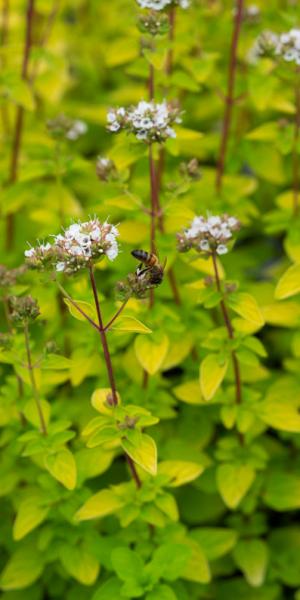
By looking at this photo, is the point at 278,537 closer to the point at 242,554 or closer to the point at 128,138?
the point at 242,554

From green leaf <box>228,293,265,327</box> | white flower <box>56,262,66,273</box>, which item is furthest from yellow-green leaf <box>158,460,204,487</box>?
white flower <box>56,262,66,273</box>

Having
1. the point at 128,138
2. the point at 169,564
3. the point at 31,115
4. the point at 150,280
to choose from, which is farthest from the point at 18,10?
the point at 169,564

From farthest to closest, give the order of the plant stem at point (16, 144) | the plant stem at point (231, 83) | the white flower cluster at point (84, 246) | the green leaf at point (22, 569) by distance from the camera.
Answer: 1. the plant stem at point (16, 144)
2. the plant stem at point (231, 83)
3. the green leaf at point (22, 569)
4. the white flower cluster at point (84, 246)

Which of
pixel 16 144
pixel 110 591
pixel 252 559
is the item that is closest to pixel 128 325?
pixel 110 591

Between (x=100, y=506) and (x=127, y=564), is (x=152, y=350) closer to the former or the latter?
(x=100, y=506)

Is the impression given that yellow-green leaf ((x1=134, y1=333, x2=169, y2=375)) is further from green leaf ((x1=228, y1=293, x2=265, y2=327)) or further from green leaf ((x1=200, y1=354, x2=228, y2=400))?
green leaf ((x1=228, y1=293, x2=265, y2=327))

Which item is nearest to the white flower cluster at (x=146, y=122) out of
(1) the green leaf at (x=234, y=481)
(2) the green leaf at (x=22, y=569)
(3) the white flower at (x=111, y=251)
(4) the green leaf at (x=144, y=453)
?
(3) the white flower at (x=111, y=251)

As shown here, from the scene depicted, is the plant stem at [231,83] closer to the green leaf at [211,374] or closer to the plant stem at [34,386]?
the green leaf at [211,374]
